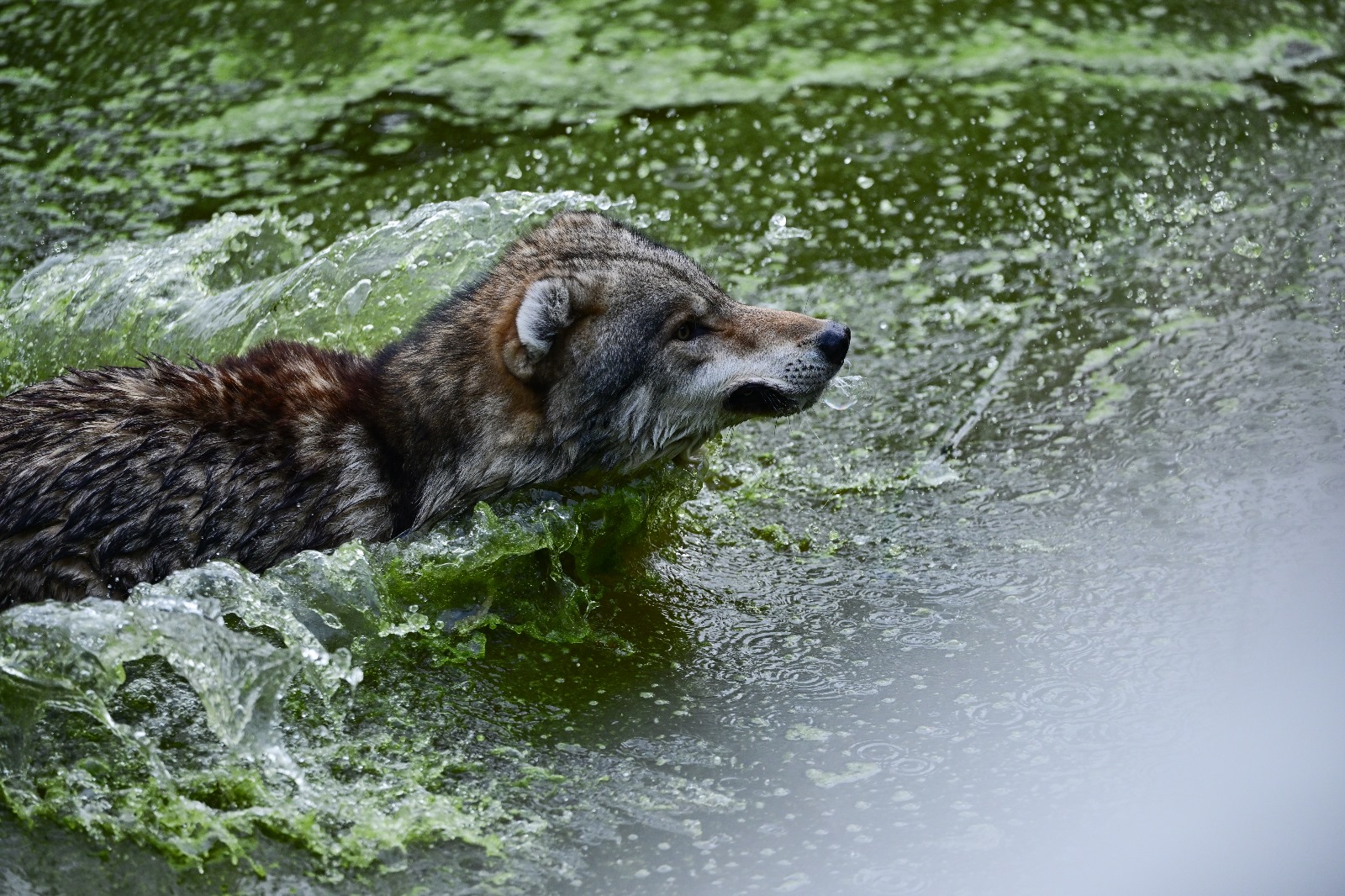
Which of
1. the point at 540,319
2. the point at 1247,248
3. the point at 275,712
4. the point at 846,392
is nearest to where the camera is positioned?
the point at 275,712

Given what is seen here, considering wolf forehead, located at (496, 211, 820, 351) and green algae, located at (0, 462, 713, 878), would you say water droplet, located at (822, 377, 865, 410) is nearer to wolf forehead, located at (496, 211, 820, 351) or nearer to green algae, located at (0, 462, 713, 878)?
wolf forehead, located at (496, 211, 820, 351)

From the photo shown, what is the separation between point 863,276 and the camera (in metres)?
6.70

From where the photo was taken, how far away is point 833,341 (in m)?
4.93

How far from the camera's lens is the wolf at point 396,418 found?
14.6ft

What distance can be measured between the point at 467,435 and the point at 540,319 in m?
0.48

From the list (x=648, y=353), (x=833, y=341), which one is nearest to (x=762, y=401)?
(x=833, y=341)

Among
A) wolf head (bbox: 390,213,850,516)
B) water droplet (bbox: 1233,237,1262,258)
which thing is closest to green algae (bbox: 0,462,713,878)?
wolf head (bbox: 390,213,850,516)

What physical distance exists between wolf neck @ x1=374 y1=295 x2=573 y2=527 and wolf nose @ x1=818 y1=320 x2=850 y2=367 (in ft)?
3.09

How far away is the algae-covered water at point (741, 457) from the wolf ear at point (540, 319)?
50cm

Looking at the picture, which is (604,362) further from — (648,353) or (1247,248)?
(1247,248)

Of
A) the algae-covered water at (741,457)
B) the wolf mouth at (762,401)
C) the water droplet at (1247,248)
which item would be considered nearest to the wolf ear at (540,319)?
the algae-covered water at (741,457)

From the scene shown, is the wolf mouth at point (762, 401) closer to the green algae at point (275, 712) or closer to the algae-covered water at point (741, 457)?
the algae-covered water at point (741, 457)

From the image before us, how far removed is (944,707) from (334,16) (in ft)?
21.4

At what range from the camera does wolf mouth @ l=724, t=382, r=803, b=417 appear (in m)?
4.95
